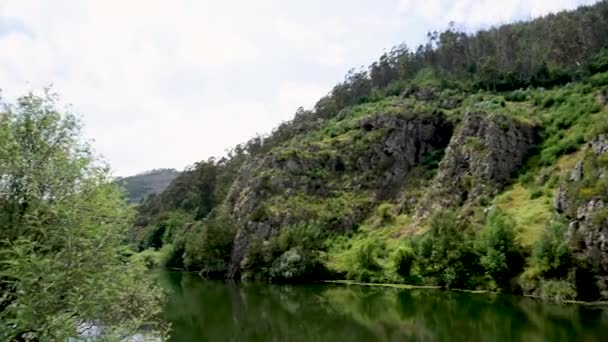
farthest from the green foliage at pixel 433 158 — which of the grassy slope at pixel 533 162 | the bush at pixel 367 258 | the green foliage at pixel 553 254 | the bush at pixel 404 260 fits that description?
the green foliage at pixel 553 254

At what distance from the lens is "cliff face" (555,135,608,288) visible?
53750 millimetres

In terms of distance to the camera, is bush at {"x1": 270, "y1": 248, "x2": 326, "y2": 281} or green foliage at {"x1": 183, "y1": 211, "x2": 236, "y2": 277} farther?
green foliage at {"x1": 183, "y1": 211, "x2": 236, "y2": 277}

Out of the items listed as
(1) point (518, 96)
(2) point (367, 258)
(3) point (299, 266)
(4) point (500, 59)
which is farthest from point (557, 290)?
(4) point (500, 59)

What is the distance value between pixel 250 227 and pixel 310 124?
55.5 meters

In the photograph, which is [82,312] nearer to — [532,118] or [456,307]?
[456,307]

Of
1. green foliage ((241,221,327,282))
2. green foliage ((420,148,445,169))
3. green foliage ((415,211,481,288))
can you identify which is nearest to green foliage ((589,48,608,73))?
green foliage ((420,148,445,169))

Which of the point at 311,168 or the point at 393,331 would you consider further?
the point at 311,168

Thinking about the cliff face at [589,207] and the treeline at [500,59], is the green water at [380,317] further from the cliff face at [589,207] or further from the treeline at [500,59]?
the treeline at [500,59]

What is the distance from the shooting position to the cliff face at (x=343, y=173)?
101469 millimetres

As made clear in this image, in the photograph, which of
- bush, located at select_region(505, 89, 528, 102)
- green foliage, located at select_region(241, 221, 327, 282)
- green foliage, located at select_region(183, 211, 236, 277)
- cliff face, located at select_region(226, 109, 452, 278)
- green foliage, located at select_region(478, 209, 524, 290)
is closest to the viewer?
green foliage, located at select_region(478, 209, 524, 290)

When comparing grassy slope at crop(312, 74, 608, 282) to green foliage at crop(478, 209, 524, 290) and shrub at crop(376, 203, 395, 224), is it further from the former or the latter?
green foliage at crop(478, 209, 524, 290)

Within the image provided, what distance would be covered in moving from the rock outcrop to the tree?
7210cm

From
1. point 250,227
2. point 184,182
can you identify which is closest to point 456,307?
point 250,227

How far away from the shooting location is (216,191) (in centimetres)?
16388
